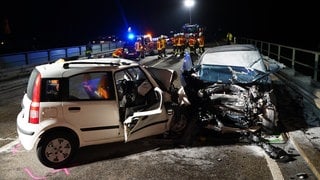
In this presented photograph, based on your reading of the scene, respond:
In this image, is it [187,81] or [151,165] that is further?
[187,81]

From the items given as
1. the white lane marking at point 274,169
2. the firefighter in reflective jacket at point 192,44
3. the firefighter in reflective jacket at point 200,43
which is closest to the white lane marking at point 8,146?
the white lane marking at point 274,169

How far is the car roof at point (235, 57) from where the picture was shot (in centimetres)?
917

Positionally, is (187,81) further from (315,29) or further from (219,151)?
(315,29)

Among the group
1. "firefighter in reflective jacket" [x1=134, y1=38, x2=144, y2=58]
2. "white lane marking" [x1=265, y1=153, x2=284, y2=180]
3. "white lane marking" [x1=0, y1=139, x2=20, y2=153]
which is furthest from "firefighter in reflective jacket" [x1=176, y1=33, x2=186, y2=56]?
"white lane marking" [x1=265, y1=153, x2=284, y2=180]

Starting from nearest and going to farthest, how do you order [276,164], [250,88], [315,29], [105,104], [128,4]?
1. [276,164]
2. [105,104]
3. [250,88]
4. [315,29]
5. [128,4]

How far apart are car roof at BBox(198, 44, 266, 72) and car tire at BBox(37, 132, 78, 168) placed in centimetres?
447

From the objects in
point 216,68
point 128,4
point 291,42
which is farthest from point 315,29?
point 216,68

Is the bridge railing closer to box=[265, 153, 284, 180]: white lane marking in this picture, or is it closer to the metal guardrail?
box=[265, 153, 284, 180]: white lane marking

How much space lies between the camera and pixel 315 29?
231 ft

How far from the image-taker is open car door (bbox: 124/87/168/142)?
6477 millimetres

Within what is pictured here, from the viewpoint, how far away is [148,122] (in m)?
6.72

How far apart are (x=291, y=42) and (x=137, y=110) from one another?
58.5 m

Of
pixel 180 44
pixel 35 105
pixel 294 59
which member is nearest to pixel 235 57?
pixel 294 59

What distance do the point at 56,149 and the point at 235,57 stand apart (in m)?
5.15
